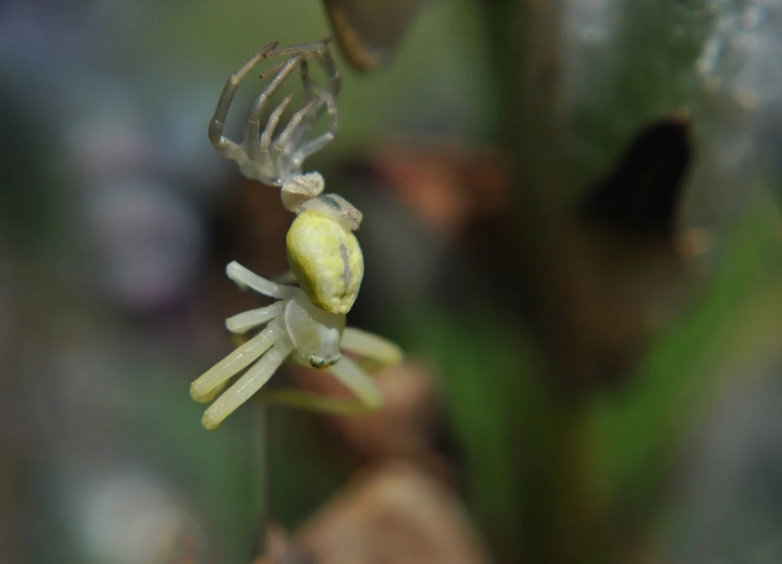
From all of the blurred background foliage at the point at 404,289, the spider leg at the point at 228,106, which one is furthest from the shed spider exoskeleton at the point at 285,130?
the blurred background foliage at the point at 404,289

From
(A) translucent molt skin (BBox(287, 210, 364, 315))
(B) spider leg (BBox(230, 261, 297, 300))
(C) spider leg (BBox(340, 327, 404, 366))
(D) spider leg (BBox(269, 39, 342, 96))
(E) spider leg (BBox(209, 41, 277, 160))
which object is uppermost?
(D) spider leg (BBox(269, 39, 342, 96))

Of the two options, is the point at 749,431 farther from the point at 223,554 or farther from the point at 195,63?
the point at 195,63

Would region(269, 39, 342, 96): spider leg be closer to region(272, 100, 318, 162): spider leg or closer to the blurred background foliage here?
region(272, 100, 318, 162): spider leg

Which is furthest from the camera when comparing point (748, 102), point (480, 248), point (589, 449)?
point (480, 248)

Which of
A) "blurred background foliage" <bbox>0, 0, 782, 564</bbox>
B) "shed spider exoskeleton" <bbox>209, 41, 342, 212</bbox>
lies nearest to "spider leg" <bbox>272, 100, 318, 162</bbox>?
"shed spider exoskeleton" <bbox>209, 41, 342, 212</bbox>

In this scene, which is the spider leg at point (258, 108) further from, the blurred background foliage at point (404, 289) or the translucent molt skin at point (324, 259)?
the blurred background foliage at point (404, 289)

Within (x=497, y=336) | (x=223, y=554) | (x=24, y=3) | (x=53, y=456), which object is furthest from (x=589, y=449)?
(x=24, y=3)

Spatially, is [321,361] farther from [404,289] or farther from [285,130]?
→ [404,289]
